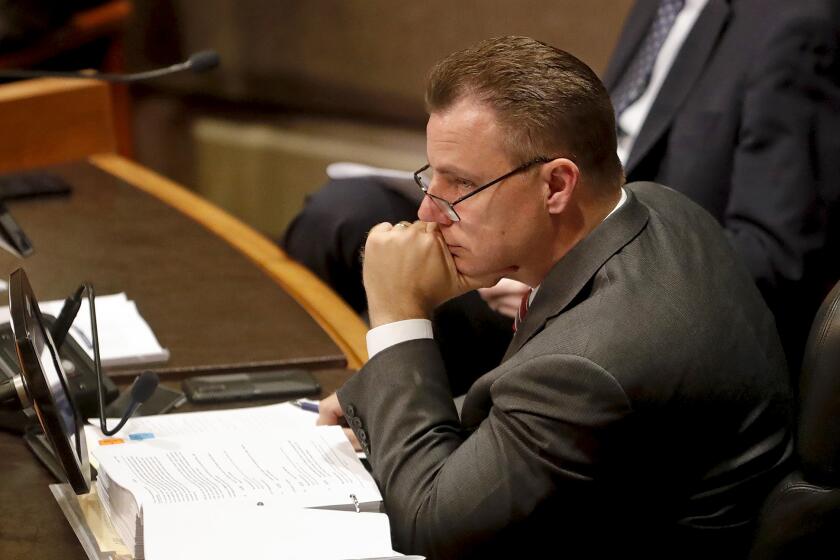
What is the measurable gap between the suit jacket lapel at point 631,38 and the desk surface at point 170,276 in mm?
920

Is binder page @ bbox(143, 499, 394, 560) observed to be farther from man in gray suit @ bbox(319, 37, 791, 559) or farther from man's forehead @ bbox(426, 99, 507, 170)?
man's forehead @ bbox(426, 99, 507, 170)

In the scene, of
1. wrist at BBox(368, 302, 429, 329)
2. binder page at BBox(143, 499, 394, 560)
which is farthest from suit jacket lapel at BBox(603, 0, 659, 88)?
binder page at BBox(143, 499, 394, 560)

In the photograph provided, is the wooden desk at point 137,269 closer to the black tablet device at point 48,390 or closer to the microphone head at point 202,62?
the black tablet device at point 48,390

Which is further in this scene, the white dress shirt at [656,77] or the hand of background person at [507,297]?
the white dress shirt at [656,77]

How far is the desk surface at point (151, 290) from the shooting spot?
1.39 metres

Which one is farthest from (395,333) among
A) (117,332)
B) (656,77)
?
(656,77)

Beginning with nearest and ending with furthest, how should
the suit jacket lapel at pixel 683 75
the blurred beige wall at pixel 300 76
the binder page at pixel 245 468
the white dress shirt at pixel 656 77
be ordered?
the binder page at pixel 245 468 → the suit jacket lapel at pixel 683 75 → the white dress shirt at pixel 656 77 → the blurred beige wall at pixel 300 76

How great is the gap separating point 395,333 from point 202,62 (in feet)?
2.60

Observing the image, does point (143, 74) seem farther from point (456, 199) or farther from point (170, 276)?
point (456, 199)

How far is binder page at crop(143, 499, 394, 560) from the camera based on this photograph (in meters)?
1.20

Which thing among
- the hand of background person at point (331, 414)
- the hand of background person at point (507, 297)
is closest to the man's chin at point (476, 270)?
the hand of background person at point (331, 414)

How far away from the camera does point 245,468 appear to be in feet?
4.52

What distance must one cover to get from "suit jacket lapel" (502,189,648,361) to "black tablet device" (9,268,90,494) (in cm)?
51

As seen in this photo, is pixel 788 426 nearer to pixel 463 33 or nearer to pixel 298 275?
pixel 298 275
